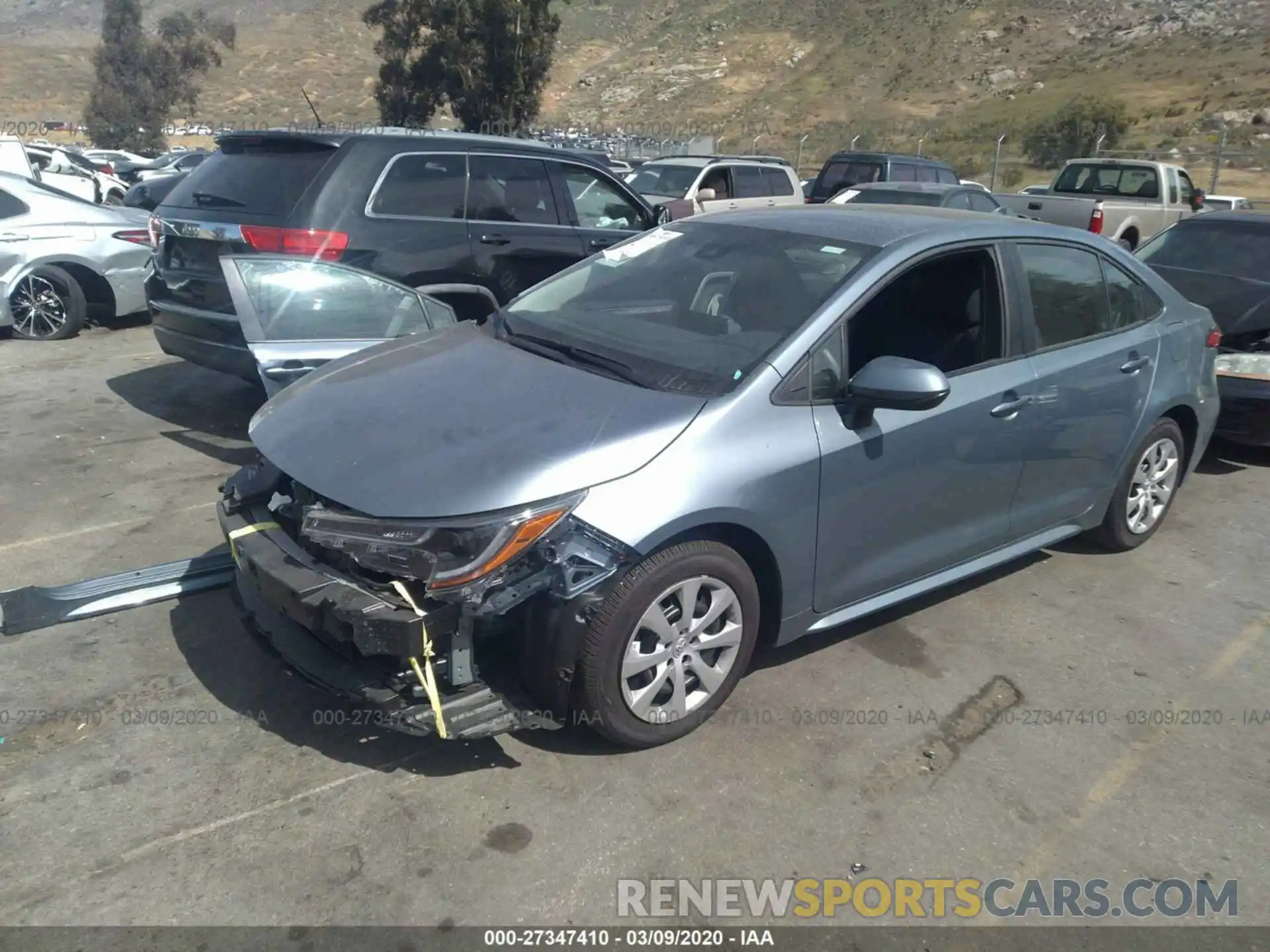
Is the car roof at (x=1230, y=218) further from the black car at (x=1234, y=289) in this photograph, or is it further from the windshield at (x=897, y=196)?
the windshield at (x=897, y=196)

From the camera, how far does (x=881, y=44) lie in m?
65.4

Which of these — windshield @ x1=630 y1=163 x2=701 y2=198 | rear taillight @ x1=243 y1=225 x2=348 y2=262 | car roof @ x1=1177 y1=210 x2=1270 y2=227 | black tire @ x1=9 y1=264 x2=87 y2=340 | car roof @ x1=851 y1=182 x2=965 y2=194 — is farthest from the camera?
windshield @ x1=630 y1=163 x2=701 y2=198

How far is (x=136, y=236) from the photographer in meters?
9.23

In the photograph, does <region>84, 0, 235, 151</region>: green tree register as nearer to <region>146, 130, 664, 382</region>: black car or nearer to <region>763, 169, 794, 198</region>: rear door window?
<region>763, 169, 794, 198</region>: rear door window

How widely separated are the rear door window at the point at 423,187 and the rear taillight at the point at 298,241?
1.09 feet

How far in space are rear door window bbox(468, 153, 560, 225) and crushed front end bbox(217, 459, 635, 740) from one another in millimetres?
4057

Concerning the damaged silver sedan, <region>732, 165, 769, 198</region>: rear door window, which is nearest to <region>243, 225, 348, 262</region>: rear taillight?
the damaged silver sedan

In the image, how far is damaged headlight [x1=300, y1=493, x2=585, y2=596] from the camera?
2.89m

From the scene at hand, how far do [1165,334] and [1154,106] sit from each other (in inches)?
1874

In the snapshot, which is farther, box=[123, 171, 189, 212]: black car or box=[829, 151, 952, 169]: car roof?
box=[123, 171, 189, 212]: black car

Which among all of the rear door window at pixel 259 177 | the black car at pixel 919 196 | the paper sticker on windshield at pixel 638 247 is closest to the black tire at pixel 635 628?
the paper sticker on windshield at pixel 638 247

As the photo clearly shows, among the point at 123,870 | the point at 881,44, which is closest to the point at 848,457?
the point at 123,870

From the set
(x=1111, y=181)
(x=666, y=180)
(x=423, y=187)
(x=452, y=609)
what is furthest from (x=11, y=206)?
(x=1111, y=181)

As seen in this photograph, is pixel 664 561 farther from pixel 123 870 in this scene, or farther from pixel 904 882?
pixel 123 870
